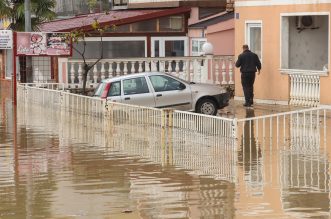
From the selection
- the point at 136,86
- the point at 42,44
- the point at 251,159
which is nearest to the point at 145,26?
the point at 42,44

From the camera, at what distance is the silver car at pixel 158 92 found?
24.8 m

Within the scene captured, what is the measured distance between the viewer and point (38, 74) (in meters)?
36.1

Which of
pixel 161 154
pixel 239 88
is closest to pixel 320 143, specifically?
pixel 161 154

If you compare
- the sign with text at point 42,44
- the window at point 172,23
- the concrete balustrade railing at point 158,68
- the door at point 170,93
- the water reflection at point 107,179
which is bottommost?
the water reflection at point 107,179

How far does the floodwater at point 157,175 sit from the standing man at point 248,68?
6.31m

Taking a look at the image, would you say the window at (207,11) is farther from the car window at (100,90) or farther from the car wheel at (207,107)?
the car window at (100,90)

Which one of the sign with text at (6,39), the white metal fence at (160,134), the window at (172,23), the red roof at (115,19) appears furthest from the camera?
the window at (172,23)

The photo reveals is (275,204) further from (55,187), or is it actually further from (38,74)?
(38,74)

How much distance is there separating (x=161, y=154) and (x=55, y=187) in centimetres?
362

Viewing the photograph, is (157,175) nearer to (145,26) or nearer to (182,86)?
(182,86)

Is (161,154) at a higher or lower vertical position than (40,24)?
lower

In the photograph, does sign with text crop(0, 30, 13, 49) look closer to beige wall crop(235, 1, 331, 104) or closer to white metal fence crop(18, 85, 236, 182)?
white metal fence crop(18, 85, 236, 182)

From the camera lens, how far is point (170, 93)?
82.2 feet

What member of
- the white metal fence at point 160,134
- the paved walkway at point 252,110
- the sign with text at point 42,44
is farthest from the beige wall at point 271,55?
the white metal fence at point 160,134
